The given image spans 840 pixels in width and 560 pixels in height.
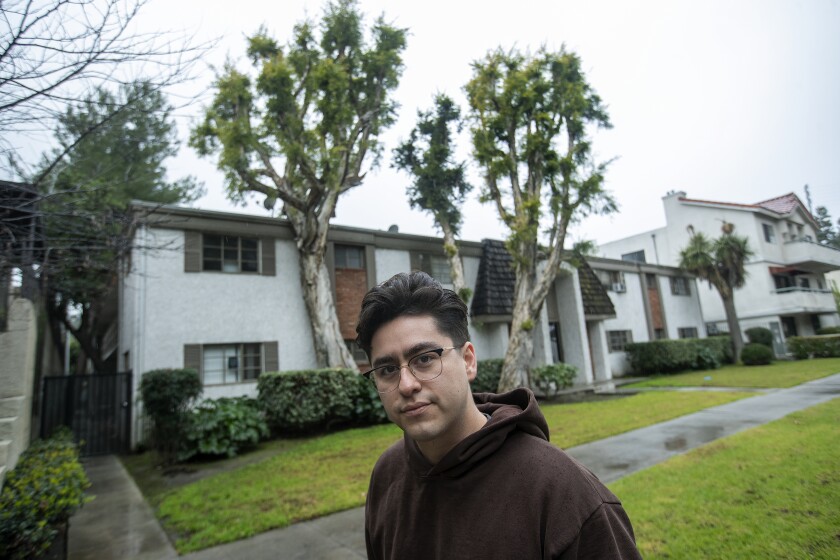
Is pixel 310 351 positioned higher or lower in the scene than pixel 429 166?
lower

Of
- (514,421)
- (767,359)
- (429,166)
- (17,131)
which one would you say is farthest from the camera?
(767,359)

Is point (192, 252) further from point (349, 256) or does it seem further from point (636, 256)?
point (636, 256)

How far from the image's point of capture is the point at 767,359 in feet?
75.5

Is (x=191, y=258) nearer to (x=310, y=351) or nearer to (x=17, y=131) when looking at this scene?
(x=310, y=351)

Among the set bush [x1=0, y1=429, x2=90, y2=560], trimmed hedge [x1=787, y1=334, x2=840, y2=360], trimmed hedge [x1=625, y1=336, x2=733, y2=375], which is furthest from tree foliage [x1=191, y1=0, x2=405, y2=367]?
trimmed hedge [x1=787, y1=334, x2=840, y2=360]

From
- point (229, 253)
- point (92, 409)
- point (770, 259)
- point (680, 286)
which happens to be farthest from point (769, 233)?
point (92, 409)

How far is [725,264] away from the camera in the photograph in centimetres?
2556

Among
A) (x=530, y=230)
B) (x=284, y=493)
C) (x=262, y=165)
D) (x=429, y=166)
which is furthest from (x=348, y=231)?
(x=284, y=493)

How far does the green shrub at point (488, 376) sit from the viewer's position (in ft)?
52.4

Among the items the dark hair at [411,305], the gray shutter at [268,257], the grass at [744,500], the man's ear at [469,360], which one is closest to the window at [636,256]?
the gray shutter at [268,257]

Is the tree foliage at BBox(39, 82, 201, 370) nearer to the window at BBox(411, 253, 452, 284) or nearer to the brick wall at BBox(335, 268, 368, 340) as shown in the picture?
the brick wall at BBox(335, 268, 368, 340)

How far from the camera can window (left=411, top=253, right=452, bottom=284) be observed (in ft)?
57.0

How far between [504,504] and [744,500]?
447 centimetres

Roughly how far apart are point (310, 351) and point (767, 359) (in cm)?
2291
